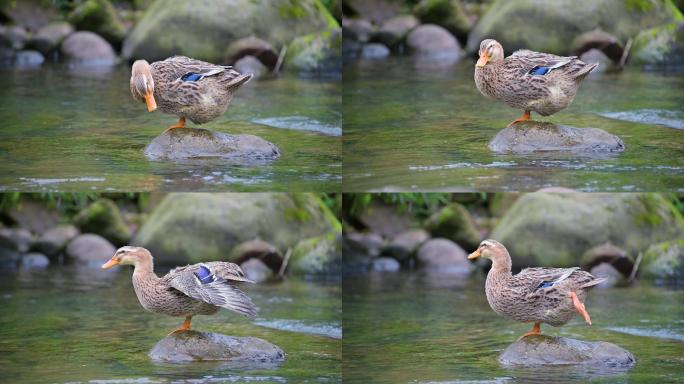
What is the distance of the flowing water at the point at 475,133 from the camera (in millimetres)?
10680

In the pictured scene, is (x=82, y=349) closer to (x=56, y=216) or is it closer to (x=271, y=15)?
(x=56, y=216)

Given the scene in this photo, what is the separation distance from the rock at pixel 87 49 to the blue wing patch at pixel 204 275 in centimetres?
601

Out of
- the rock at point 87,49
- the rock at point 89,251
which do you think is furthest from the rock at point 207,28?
the rock at point 89,251

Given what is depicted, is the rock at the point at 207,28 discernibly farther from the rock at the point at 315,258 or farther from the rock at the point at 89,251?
the rock at the point at 315,258

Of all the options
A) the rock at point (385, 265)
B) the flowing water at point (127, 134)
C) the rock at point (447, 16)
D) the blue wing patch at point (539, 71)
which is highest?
the blue wing patch at point (539, 71)

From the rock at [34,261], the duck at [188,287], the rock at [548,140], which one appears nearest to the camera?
the duck at [188,287]

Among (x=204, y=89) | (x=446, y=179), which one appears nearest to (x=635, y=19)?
(x=446, y=179)

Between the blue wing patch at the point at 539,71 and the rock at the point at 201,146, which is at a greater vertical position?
the blue wing patch at the point at 539,71

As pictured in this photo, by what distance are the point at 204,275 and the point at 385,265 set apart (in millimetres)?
4426

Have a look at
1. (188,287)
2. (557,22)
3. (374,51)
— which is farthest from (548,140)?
(374,51)

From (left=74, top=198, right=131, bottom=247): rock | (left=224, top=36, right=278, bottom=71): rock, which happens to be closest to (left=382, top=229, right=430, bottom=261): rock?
(left=224, top=36, right=278, bottom=71): rock

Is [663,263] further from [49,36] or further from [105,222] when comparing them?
[49,36]

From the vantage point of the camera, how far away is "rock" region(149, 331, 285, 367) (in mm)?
10000

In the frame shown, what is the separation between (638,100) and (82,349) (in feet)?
18.1
